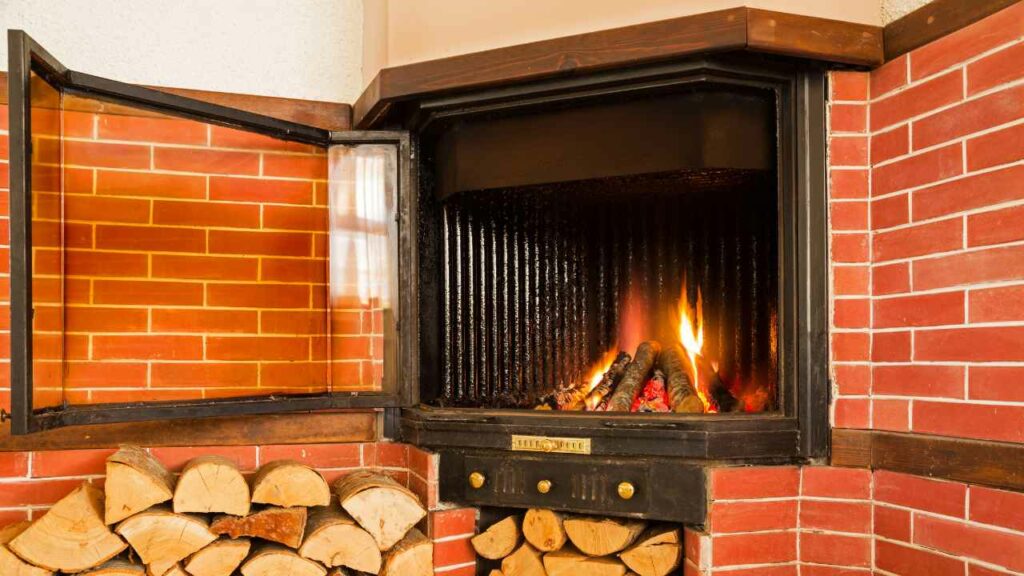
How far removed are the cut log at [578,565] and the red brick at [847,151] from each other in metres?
0.99

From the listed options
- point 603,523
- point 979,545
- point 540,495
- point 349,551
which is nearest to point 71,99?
point 349,551

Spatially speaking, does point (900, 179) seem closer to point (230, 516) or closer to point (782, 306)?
point (782, 306)

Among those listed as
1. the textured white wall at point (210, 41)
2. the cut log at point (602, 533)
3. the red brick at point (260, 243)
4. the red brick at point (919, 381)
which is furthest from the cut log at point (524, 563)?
the textured white wall at point (210, 41)

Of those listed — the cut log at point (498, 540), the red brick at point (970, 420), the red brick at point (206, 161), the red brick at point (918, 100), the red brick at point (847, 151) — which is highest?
the red brick at point (918, 100)

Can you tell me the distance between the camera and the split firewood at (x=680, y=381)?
2.06 metres

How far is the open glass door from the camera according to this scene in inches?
80.6

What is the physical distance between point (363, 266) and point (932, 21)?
1.42 metres

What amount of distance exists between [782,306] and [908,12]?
654 millimetres

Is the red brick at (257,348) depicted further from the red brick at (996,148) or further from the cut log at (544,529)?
the red brick at (996,148)

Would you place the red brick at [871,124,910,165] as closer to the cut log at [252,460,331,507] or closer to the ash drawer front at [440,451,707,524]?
the ash drawer front at [440,451,707,524]

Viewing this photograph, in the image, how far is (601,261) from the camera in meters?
2.27

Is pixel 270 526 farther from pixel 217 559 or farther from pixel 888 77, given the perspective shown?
pixel 888 77

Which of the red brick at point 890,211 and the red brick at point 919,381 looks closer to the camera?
the red brick at point 919,381

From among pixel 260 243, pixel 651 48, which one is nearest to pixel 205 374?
pixel 260 243
